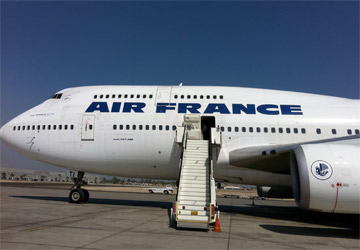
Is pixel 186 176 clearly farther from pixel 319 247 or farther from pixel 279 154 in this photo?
pixel 319 247

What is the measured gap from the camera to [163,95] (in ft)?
41.7

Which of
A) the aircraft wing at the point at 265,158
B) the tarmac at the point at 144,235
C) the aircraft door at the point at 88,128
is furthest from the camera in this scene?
the aircraft door at the point at 88,128

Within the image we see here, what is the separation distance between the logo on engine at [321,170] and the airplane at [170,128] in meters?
2.57

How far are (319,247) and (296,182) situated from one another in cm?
257

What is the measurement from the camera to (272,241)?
667cm

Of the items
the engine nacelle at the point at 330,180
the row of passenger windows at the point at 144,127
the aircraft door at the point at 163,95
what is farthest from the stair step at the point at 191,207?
the aircraft door at the point at 163,95

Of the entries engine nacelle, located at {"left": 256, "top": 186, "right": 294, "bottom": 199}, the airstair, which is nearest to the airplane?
the airstair

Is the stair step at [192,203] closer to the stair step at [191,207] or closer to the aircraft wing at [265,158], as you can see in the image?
the stair step at [191,207]

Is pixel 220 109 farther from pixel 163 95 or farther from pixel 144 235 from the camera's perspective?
pixel 144 235

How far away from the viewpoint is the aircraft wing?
33.4ft

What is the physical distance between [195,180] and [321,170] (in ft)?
12.7

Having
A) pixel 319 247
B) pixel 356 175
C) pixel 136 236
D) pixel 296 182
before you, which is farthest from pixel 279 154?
pixel 136 236

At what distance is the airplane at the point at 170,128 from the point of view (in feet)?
37.8

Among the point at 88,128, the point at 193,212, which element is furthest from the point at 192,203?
the point at 88,128
